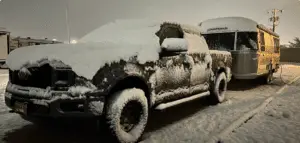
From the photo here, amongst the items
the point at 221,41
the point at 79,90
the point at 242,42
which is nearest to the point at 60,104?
the point at 79,90

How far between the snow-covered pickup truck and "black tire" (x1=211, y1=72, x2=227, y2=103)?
1.86 m

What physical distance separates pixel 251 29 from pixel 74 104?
7989 millimetres

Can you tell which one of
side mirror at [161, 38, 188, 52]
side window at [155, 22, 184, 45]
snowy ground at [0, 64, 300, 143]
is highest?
side window at [155, 22, 184, 45]

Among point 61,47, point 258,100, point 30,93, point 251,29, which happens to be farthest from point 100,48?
point 251,29

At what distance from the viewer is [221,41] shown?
10281 mm

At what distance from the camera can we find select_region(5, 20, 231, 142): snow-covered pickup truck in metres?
3.53

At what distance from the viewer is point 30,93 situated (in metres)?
3.64

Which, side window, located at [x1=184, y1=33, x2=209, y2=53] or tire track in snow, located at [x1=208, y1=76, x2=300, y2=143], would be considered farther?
side window, located at [x1=184, y1=33, x2=209, y2=53]

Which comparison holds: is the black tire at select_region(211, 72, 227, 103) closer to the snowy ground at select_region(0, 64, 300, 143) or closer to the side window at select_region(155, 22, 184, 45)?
the snowy ground at select_region(0, 64, 300, 143)

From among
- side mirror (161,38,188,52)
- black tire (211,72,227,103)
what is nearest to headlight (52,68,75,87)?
side mirror (161,38,188,52)

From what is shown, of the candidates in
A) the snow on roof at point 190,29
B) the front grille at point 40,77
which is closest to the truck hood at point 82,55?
the front grille at point 40,77

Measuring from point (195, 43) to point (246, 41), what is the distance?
15.6ft

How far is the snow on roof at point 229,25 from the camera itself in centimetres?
987

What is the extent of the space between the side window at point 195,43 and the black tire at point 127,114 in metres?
1.88
